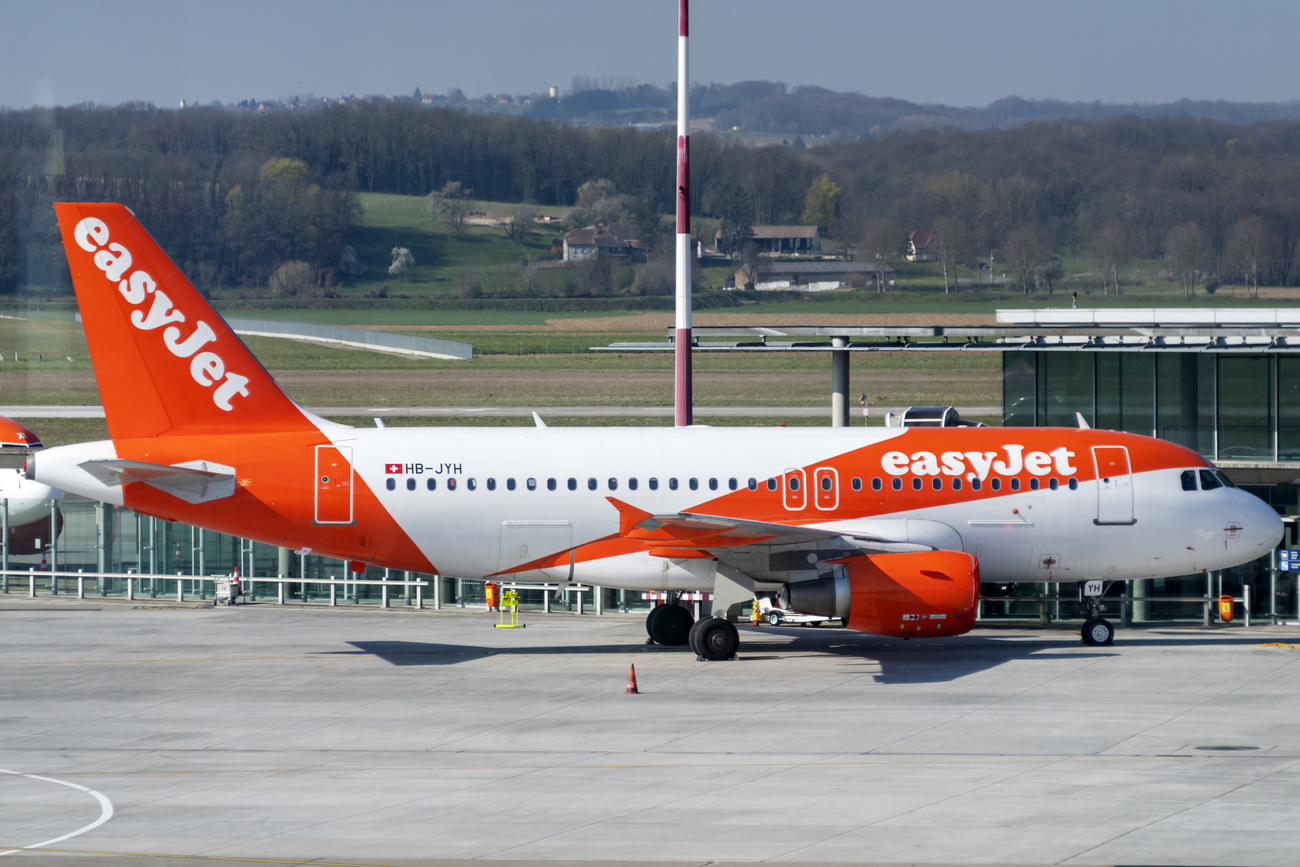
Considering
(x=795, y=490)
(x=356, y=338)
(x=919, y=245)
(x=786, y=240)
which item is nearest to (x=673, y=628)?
(x=795, y=490)

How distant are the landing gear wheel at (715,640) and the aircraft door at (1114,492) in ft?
25.9

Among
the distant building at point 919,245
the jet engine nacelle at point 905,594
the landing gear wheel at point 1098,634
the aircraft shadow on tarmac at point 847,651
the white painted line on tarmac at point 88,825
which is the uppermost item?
the distant building at point 919,245

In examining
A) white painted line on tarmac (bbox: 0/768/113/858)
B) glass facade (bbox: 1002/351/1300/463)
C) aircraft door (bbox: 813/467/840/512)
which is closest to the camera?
white painted line on tarmac (bbox: 0/768/113/858)

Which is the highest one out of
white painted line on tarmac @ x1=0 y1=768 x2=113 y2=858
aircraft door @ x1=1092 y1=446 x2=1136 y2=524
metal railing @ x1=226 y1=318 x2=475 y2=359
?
metal railing @ x1=226 y1=318 x2=475 y2=359

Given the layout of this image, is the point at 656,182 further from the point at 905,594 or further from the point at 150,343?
the point at 905,594

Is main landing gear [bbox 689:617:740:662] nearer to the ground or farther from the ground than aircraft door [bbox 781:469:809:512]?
nearer to the ground

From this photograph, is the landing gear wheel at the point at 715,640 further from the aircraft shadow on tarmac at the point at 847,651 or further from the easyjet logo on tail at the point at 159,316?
the easyjet logo on tail at the point at 159,316

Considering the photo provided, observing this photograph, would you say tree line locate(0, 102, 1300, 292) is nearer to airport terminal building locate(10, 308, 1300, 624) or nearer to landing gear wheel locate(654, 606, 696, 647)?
airport terminal building locate(10, 308, 1300, 624)

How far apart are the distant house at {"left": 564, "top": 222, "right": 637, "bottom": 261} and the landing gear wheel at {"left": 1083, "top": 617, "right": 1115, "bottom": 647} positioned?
11069 cm

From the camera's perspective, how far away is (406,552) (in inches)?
1088

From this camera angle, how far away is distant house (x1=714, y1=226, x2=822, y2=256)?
462ft

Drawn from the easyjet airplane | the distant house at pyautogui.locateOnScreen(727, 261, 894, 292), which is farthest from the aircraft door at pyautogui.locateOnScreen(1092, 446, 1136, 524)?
the distant house at pyautogui.locateOnScreen(727, 261, 894, 292)

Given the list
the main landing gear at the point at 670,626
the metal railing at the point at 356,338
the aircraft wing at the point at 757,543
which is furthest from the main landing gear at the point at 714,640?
the metal railing at the point at 356,338

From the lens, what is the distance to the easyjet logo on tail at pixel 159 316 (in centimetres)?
→ 2706
